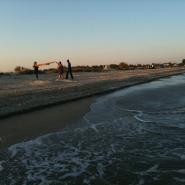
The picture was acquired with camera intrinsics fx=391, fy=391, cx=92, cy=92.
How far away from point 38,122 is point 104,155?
533 centimetres

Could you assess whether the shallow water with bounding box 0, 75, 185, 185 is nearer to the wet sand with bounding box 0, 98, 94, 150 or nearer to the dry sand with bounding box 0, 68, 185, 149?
the wet sand with bounding box 0, 98, 94, 150

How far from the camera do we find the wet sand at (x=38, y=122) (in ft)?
37.8

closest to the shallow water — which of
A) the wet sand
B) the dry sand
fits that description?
the wet sand

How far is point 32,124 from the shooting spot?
1354 centimetres

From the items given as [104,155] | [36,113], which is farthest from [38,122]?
[104,155]

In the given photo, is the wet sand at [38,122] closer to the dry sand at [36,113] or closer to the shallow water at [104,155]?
the dry sand at [36,113]

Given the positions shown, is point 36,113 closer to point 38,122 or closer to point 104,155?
point 38,122

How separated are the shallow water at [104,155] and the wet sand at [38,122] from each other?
528 millimetres

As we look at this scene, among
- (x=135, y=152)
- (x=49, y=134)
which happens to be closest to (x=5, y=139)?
(x=49, y=134)

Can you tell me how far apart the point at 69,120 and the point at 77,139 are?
3483mm

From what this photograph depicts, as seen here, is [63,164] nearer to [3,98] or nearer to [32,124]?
[32,124]

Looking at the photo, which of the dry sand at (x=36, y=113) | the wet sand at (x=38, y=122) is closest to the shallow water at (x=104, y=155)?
the wet sand at (x=38, y=122)

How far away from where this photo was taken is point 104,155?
29.9 ft

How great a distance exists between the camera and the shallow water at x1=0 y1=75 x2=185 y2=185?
7.48 meters
